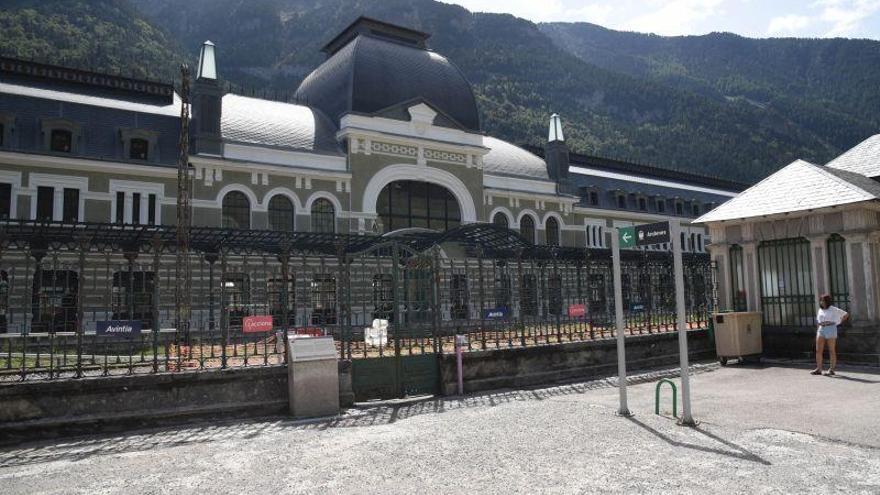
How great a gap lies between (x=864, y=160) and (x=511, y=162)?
2302cm

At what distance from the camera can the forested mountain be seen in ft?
246

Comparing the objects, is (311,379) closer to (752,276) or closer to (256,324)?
(256,324)

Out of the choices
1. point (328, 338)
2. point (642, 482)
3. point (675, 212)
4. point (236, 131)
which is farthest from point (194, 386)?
point (675, 212)

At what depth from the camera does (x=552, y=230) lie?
4116cm

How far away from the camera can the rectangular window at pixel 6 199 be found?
24797mm

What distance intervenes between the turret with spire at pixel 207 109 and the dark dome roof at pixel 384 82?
6571 mm

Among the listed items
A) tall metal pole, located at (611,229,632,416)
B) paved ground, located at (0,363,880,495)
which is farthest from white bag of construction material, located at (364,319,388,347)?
tall metal pole, located at (611,229,632,416)

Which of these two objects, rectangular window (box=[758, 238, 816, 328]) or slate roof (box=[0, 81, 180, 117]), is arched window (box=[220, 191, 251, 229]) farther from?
rectangular window (box=[758, 238, 816, 328])

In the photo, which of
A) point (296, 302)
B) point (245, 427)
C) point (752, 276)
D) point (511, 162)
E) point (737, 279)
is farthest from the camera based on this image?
point (511, 162)

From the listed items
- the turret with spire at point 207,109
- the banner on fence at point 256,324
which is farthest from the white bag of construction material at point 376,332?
the turret with spire at point 207,109

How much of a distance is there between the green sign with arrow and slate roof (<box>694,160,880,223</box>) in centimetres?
736

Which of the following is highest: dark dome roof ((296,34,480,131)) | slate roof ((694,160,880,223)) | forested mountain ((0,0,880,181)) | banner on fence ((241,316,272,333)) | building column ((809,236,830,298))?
forested mountain ((0,0,880,181))

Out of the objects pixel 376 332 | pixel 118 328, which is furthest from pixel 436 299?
pixel 118 328

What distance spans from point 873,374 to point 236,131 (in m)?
27.1
